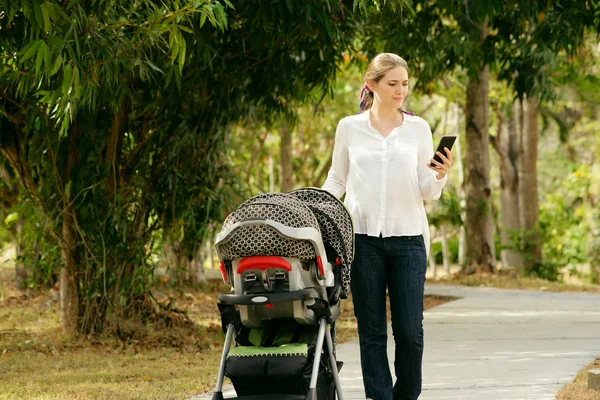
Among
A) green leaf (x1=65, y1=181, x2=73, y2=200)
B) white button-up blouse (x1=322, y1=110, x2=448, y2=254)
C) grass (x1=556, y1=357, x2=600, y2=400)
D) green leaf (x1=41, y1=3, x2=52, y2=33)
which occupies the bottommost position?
grass (x1=556, y1=357, x2=600, y2=400)

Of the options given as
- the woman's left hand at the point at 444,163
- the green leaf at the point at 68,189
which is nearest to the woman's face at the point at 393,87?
the woman's left hand at the point at 444,163

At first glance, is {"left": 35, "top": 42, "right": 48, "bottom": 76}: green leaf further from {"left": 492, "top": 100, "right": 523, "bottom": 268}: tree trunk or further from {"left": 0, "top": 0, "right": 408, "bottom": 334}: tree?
{"left": 492, "top": 100, "right": 523, "bottom": 268}: tree trunk

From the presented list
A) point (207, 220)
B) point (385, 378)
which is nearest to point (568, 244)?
point (207, 220)

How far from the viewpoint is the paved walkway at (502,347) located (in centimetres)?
691

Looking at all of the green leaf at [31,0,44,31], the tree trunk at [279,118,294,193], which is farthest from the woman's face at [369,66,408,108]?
the tree trunk at [279,118,294,193]

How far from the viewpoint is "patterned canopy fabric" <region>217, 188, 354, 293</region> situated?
4535mm

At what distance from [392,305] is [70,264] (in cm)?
535

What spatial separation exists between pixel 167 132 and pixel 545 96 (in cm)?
572

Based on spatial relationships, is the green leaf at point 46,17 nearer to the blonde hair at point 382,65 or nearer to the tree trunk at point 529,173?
the blonde hair at point 382,65

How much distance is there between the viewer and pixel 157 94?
9414 mm

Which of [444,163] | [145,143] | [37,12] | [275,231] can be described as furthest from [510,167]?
[275,231]

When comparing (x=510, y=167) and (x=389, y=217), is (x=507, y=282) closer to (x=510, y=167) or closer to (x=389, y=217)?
(x=510, y=167)

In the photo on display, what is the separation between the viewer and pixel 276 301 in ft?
14.8

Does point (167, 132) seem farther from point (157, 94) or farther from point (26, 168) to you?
point (26, 168)
